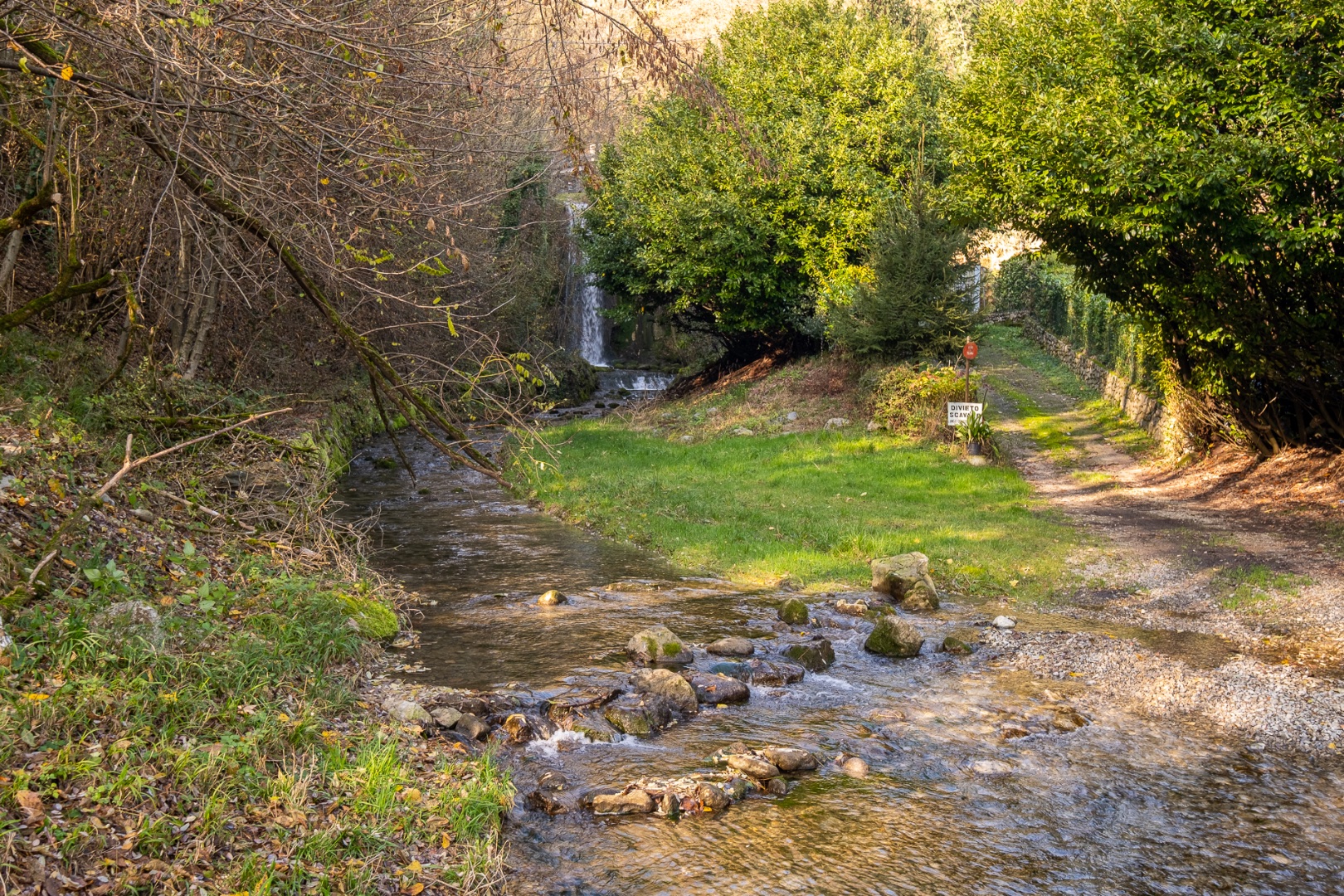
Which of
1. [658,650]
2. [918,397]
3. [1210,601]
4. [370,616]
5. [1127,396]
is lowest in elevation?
[1210,601]

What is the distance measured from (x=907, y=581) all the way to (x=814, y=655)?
9.03 feet

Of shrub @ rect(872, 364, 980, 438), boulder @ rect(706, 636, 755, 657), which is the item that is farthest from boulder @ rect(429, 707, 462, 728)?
shrub @ rect(872, 364, 980, 438)

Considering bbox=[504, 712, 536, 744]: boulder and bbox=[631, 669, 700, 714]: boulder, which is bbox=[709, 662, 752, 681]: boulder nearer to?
bbox=[631, 669, 700, 714]: boulder

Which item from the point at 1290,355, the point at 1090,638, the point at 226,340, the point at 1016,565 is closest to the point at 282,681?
the point at 1090,638

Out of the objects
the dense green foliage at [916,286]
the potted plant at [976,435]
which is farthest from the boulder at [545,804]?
the dense green foliage at [916,286]

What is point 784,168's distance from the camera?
2756 cm

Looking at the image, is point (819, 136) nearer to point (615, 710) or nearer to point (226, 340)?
point (226, 340)

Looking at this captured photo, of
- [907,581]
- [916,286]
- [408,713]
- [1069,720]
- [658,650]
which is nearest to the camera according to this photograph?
[408,713]

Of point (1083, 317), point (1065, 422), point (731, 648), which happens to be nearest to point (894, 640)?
point (731, 648)

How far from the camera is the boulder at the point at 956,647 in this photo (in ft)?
31.9

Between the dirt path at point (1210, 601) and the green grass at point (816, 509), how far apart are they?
0.86 m

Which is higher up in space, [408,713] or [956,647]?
[408,713]

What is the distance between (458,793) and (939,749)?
3.75 m

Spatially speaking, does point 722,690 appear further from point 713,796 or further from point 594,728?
point 713,796
